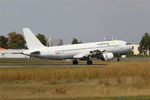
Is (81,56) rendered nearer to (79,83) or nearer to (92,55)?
(92,55)

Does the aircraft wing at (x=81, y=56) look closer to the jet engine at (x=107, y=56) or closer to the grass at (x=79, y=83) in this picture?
the jet engine at (x=107, y=56)

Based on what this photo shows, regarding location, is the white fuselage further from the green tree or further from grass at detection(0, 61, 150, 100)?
the green tree

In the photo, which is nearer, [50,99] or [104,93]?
[50,99]

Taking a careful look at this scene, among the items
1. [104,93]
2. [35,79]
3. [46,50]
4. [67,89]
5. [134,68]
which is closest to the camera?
[104,93]

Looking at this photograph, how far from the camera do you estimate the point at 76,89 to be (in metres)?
33.2

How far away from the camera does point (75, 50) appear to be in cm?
7506

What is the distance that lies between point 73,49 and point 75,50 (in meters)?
0.38

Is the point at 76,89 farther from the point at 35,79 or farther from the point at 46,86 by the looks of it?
the point at 35,79

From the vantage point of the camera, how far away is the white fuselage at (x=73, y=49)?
74.1 metres

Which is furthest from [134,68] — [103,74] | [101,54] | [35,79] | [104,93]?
[101,54]

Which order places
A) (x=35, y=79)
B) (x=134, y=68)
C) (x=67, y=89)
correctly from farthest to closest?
(x=134, y=68) < (x=35, y=79) < (x=67, y=89)

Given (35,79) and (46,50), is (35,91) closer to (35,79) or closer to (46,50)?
(35,79)

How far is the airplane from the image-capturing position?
73750 mm

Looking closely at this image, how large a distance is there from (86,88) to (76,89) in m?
0.92
